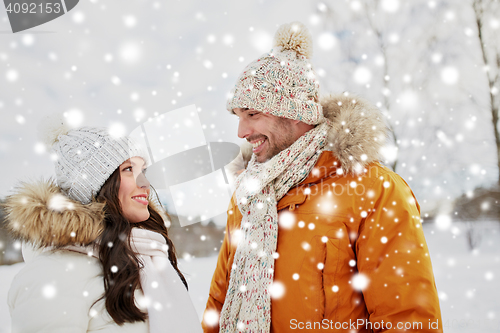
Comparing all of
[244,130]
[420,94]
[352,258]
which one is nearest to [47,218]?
[244,130]

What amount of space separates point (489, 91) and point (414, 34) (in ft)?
4.07

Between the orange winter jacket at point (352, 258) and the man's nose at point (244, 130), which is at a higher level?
the man's nose at point (244, 130)

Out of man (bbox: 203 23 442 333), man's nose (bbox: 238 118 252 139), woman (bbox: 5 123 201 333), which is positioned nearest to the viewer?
woman (bbox: 5 123 201 333)

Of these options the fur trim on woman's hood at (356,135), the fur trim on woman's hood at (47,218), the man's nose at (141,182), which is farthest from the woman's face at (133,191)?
the fur trim on woman's hood at (356,135)

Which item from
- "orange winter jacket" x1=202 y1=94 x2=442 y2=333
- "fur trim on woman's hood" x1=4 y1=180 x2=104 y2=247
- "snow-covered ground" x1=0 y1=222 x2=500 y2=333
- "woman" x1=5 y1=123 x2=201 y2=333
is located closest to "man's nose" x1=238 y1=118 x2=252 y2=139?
"orange winter jacket" x1=202 y1=94 x2=442 y2=333

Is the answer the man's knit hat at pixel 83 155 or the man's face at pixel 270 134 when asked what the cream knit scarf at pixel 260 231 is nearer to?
the man's face at pixel 270 134

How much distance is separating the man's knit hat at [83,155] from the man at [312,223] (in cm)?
77

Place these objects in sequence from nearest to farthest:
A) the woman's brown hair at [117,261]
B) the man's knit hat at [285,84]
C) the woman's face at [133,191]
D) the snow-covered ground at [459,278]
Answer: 1. the woman's brown hair at [117,261]
2. the woman's face at [133,191]
3. the man's knit hat at [285,84]
4. the snow-covered ground at [459,278]

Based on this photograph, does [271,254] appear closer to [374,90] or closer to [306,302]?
[306,302]

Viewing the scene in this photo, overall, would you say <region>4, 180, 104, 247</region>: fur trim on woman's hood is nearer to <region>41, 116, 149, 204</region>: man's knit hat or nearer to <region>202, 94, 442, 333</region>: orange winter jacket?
<region>41, 116, 149, 204</region>: man's knit hat

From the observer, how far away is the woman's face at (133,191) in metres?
1.42

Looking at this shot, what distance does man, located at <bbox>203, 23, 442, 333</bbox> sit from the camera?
1.28m

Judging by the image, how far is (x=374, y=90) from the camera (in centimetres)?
390

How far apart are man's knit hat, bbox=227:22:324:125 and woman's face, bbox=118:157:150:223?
0.74 meters
